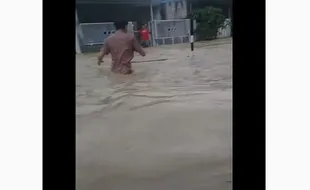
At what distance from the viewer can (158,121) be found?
1.79 m

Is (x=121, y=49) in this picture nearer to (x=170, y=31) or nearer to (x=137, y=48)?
(x=137, y=48)

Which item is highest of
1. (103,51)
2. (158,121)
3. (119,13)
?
(119,13)

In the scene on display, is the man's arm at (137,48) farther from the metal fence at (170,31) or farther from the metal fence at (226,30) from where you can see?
the metal fence at (226,30)

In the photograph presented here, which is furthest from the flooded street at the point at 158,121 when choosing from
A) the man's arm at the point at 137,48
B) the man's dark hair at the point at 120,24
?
the man's dark hair at the point at 120,24

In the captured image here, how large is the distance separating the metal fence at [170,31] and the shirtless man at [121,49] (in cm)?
7

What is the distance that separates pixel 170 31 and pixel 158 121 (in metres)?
0.32

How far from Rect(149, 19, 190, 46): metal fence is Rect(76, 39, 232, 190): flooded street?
26mm

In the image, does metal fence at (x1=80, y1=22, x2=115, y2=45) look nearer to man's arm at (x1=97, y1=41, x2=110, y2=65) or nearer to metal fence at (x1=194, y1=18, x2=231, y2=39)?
man's arm at (x1=97, y1=41, x2=110, y2=65)

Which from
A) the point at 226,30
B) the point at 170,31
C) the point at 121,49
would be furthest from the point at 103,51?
the point at 226,30

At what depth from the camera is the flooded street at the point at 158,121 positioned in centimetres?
176
